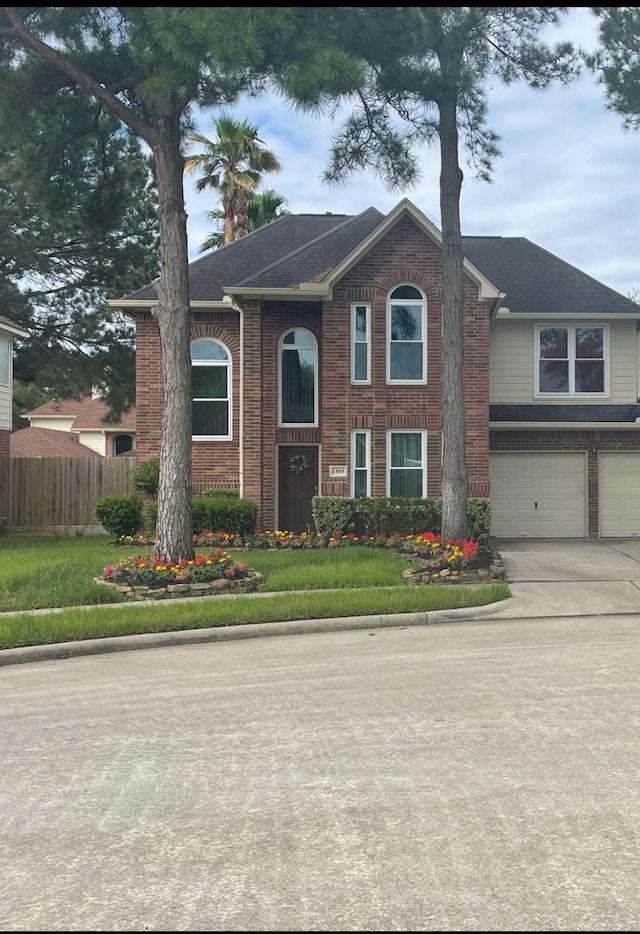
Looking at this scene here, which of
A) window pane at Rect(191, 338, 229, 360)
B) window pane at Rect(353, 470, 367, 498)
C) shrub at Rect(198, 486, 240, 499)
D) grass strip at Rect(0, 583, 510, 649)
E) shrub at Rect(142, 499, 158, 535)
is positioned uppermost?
window pane at Rect(191, 338, 229, 360)

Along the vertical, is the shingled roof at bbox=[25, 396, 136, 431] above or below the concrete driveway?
above

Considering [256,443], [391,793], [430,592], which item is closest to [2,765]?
[391,793]

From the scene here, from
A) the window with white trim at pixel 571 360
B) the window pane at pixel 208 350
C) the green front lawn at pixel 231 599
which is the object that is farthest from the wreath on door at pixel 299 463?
the window with white trim at pixel 571 360

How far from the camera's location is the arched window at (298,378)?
65.2 ft

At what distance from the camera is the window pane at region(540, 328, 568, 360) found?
71.3 feet

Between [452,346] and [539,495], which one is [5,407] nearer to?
[452,346]

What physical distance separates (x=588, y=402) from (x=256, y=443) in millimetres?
8859

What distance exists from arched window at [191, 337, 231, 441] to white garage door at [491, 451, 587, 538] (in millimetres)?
6949

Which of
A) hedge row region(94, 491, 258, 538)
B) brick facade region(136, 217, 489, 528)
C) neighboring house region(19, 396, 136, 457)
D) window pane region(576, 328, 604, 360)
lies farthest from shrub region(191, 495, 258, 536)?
neighboring house region(19, 396, 136, 457)

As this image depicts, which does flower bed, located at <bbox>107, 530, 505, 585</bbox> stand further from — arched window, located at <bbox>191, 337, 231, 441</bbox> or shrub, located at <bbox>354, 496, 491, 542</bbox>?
arched window, located at <bbox>191, 337, 231, 441</bbox>

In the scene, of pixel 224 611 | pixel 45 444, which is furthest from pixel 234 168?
pixel 224 611

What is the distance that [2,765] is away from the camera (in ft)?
17.4

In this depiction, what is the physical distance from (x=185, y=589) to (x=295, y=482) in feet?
26.3

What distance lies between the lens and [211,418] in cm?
2016
